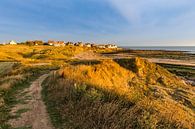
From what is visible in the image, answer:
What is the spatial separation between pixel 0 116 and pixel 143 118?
595 cm

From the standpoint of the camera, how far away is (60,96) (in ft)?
41.0

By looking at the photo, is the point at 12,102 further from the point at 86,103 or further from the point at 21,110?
the point at 86,103

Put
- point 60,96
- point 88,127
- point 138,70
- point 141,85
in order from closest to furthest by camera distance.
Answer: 1. point 88,127
2. point 60,96
3. point 141,85
4. point 138,70

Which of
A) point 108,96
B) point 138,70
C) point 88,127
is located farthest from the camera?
point 138,70

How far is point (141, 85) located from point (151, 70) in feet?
20.6

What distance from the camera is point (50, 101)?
12.8m

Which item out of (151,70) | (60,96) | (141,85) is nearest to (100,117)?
(60,96)

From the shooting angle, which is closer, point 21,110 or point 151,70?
point 21,110

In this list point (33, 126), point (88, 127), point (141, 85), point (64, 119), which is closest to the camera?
point (88, 127)

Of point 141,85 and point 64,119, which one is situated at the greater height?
point 64,119

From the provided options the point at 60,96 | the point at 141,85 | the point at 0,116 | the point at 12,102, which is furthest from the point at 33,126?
the point at 141,85

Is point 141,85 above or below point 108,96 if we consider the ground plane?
below

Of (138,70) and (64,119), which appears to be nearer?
(64,119)

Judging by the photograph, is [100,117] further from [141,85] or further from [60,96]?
[141,85]
